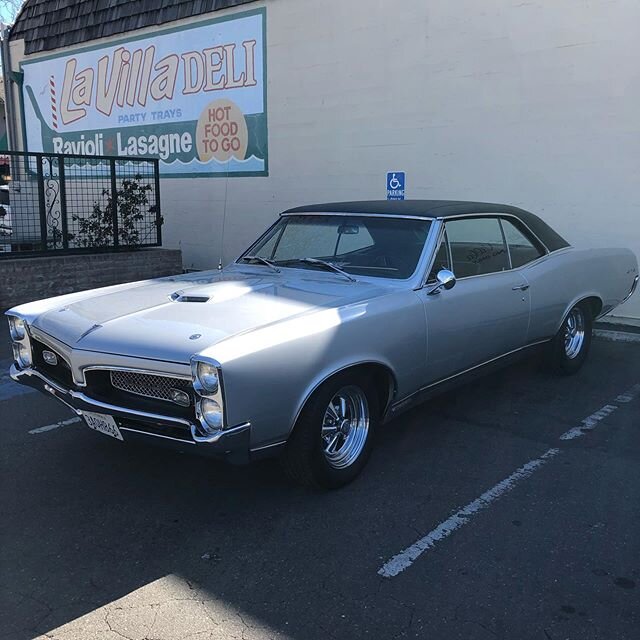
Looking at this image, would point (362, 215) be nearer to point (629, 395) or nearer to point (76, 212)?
point (629, 395)

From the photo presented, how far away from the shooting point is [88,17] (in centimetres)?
1296

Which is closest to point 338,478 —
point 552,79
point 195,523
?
point 195,523

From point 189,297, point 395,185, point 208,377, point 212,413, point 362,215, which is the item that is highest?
point 395,185

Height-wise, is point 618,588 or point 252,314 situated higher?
point 252,314

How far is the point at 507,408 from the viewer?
5215mm

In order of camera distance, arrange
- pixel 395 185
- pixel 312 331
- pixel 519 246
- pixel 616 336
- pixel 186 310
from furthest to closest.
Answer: pixel 395 185 < pixel 616 336 < pixel 519 246 < pixel 186 310 < pixel 312 331

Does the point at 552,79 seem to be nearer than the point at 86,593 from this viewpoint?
No

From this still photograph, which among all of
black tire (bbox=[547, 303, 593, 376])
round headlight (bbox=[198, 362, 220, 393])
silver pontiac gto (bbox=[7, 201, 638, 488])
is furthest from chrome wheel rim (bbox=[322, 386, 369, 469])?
black tire (bbox=[547, 303, 593, 376])

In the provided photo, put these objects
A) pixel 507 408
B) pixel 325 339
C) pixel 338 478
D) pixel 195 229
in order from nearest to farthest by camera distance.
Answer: pixel 325 339
pixel 338 478
pixel 507 408
pixel 195 229

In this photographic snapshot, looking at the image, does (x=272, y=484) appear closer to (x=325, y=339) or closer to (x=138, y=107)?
(x=325, y=339)

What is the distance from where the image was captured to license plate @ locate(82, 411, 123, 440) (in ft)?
11.0

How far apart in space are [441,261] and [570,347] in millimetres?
2183

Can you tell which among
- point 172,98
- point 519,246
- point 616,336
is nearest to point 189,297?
point 519,246

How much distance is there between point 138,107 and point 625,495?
1120 cm
